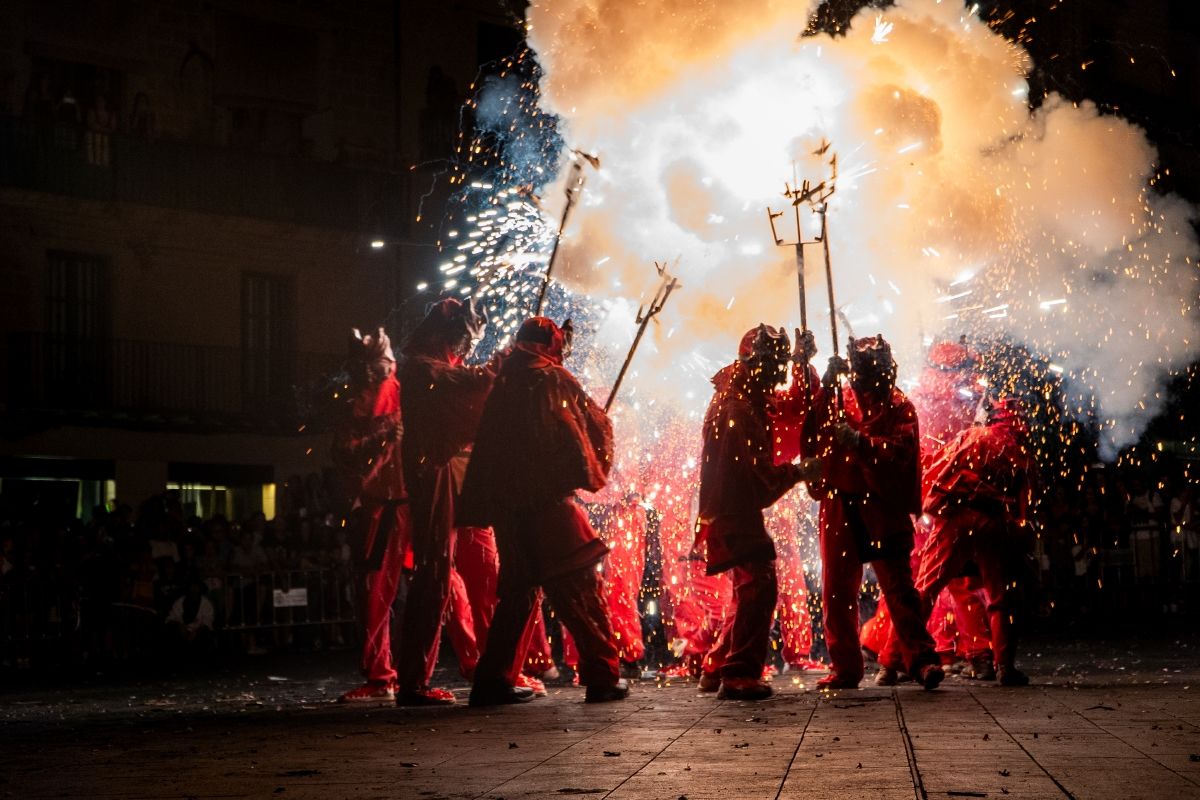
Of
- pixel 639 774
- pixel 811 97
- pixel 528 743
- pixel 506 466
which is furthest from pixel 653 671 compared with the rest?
pixel 639 774

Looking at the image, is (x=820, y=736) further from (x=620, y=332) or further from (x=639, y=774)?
(x=620, y=332)

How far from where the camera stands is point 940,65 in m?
11.3

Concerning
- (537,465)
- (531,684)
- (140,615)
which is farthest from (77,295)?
(537,465)

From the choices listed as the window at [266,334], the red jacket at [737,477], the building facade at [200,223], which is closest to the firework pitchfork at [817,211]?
the red jacket at [737,477]

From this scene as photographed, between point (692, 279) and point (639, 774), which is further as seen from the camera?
point (692, 279)

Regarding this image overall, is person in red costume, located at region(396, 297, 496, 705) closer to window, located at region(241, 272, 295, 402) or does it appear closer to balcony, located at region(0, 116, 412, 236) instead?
balcony, located at region(0, 116, 412, 236)

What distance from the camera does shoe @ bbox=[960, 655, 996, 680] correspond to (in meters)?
9.74

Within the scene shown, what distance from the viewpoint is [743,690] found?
838cm

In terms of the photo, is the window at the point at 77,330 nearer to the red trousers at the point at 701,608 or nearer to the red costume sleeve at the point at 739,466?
the red trousers at the point at 701,608

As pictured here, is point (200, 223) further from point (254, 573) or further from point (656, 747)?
point (656, 747)

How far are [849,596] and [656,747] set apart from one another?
10.2 feet

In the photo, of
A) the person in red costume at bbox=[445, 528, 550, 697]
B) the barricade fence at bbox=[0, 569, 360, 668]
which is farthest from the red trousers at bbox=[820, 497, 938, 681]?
the barricade fence at bbox=[0, 569, 360, 668]

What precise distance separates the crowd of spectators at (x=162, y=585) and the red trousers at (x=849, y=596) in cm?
585

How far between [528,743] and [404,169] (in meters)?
22.4
